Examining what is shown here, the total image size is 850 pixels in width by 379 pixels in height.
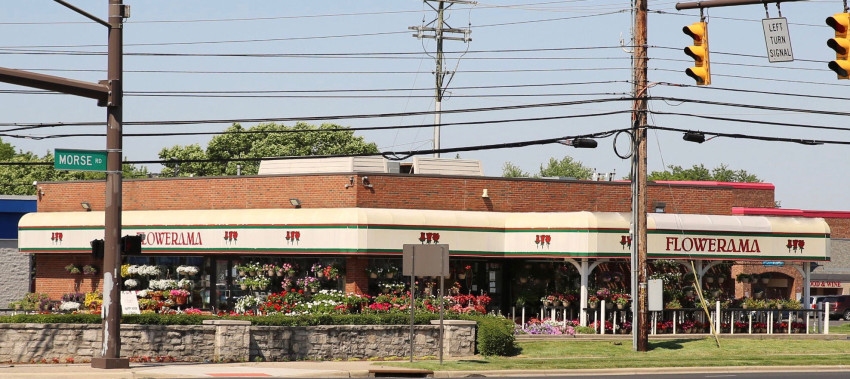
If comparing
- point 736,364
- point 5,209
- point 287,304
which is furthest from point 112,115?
point 5,209

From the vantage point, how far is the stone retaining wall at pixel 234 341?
27203 mm

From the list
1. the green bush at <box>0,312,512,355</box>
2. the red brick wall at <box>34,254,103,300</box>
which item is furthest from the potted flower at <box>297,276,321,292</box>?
the red brick wall at <box>34,254,103,300</box>

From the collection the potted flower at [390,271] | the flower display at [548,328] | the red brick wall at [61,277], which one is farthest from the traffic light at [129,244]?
the red brick wall at [61,277]

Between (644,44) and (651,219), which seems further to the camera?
(651,219)

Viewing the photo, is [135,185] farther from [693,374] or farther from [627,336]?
[693,374]

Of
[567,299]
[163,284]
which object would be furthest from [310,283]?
[567,299]

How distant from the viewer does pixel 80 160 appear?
80.9ft

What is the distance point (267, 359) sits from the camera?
2855 cm

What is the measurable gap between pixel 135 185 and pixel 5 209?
14.5m

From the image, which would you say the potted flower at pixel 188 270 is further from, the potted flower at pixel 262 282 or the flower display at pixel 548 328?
the flower display at pixel 548 328

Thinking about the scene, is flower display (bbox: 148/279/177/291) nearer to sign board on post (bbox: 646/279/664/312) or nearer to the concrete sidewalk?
the concrete sidewalk

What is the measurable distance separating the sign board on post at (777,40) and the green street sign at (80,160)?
570 inches

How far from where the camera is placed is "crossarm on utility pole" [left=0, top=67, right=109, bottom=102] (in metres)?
22.3

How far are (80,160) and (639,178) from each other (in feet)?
50.2
